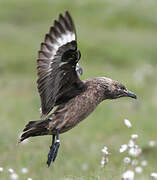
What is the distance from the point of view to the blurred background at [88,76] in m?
6.38

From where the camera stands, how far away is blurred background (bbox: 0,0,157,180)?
6379 mm

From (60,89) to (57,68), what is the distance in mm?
231

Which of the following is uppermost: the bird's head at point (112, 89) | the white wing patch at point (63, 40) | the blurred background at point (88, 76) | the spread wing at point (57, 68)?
the white wing patch at point (63, 40)

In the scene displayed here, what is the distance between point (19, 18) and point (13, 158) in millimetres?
9712

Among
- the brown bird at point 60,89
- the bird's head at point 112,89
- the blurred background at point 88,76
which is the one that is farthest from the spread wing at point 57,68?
the blurred background at point 88,76

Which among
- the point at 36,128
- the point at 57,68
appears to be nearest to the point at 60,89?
the point at 57,68

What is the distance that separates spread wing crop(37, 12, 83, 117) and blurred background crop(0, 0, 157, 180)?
0.69 meters

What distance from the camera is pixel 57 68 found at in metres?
4.52

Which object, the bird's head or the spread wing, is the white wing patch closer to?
the spread wing

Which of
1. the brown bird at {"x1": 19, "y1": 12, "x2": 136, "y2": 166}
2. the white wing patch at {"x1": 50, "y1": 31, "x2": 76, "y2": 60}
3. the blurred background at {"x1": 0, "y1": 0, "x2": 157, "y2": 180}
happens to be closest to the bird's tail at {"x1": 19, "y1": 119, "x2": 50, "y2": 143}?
the brown bird at {"x1": 19, "y1": 12, "x2": 136, "y2": 166}

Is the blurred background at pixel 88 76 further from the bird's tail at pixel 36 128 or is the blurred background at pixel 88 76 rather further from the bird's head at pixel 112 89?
the bird's head at pixel 112 89

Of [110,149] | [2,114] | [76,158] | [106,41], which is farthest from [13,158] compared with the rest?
[106,41]

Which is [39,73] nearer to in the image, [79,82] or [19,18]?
[79,82]

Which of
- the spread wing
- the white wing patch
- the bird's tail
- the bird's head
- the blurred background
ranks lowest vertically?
the blurred background
